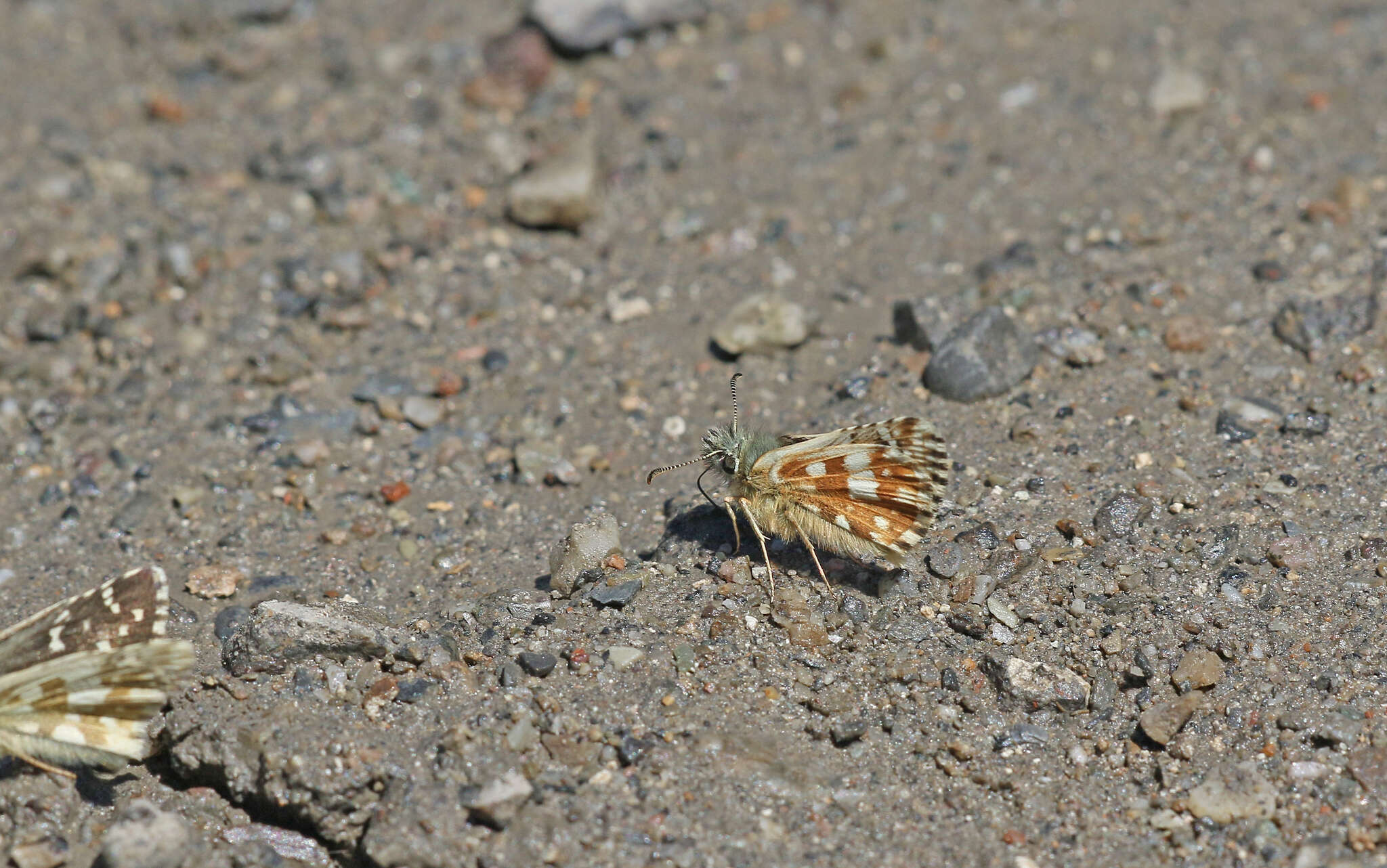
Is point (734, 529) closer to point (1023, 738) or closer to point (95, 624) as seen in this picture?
point (1023, 738)

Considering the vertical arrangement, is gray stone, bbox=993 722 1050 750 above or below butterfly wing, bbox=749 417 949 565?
below

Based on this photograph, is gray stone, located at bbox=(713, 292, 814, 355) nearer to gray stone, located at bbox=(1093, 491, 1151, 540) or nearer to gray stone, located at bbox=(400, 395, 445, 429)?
gray stone, located at bbox=(400, 395, 445, 429)

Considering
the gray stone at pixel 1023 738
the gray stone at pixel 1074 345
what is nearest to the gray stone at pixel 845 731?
the gray stone at pixel 1023 738

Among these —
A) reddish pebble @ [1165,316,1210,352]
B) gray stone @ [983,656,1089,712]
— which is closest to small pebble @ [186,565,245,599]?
gray stone @ [983,656,1089,712]

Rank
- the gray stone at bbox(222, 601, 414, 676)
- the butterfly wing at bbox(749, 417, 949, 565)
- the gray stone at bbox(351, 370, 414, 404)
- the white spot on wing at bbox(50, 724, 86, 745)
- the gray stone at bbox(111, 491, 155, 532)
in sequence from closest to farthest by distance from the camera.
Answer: the white spot on wing at bbox(50, 724, 86, 745) < the gray stone at bbox(222, 601, 414, 676) < the butterfly wing at bbox(749, 417, 949, 565) < the gray stone at bbox(111, 491, 155, 532) < the gray stone at bbox(351, 370, 414, 404)

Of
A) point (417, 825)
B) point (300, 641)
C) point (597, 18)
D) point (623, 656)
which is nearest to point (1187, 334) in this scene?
point (623, 656)
